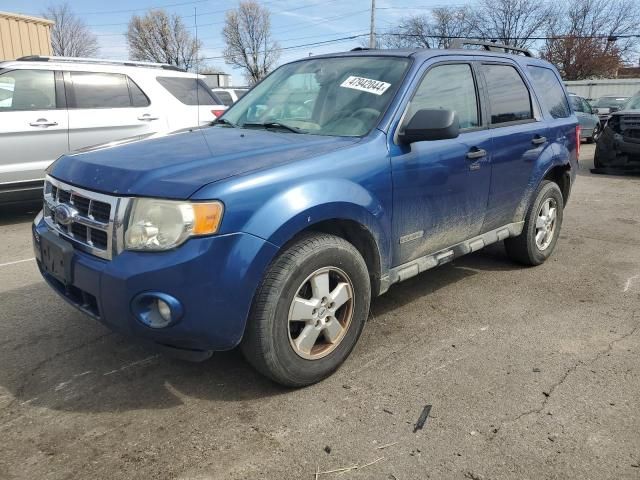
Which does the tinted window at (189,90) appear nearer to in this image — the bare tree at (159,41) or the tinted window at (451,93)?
the tinted window at (451,93)

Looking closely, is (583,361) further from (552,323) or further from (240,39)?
(240,39)

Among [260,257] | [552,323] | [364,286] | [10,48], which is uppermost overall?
[10,48]

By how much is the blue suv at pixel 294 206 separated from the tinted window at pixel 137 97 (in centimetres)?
373

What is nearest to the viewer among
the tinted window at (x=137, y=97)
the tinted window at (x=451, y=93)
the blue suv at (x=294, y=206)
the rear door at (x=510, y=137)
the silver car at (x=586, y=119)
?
the blue suv at (x=294, y=206)

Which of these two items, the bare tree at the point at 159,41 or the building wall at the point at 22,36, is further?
the bare tree at the point at 159,41

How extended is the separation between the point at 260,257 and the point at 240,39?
6767cm

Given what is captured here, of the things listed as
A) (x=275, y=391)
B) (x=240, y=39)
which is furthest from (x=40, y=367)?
(x=240, y=39)

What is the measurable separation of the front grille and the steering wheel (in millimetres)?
1545

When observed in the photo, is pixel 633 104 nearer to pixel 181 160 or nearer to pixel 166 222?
pixel 181 160

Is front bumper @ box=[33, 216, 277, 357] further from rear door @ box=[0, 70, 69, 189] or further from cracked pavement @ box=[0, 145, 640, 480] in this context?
rear door @ box=[0, 70, 69, 189]

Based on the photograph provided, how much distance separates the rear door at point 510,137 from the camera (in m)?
4.09

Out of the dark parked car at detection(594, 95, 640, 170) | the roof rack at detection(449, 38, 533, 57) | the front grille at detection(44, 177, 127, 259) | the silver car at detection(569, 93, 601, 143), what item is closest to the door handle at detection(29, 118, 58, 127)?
the front grille at detection(44, 177, 127, 259)

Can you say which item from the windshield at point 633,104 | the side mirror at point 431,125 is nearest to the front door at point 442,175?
the side mirror at point 431,125

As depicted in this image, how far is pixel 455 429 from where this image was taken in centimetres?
255
